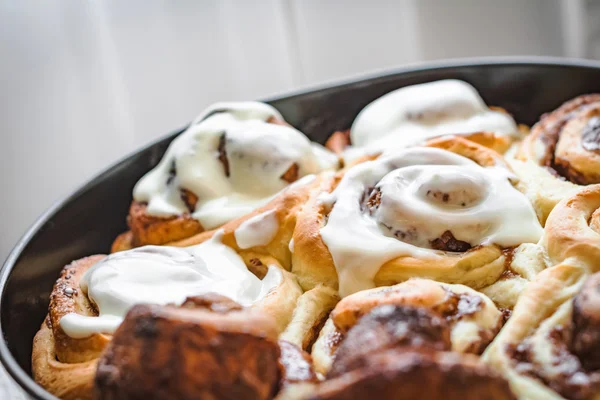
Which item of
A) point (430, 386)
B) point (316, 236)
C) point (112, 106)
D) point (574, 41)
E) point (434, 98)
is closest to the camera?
point (430, 386)

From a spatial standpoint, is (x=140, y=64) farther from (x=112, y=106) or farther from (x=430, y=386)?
(x=430, y=386)

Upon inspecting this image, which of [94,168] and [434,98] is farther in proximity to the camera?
[94,168]

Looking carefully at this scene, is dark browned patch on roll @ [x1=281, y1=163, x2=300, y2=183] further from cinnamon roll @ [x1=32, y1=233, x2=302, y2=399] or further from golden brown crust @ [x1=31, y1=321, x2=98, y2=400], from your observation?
golden brown crust @ [x1=31, y1=321, x2=98, y2=400]

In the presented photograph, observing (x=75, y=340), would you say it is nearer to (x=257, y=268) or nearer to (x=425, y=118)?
(x=257, y=268)

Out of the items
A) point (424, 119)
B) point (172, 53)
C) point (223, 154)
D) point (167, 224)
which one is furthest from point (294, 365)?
point (172, 53)

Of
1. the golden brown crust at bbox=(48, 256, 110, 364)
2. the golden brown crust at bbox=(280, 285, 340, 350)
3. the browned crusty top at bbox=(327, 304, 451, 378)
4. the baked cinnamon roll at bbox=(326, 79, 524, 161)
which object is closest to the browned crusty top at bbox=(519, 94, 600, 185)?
the baked cinnamon roll at bbox=(326, 79, 524, 161)

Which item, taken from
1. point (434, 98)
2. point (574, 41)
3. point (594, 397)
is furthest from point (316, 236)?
point (574, 41)
